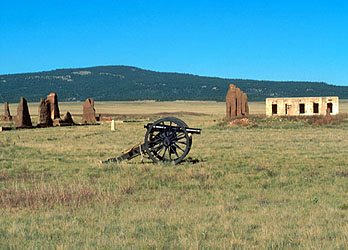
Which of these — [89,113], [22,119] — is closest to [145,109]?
[89,113]

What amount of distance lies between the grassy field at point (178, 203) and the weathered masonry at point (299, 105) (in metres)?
32.3

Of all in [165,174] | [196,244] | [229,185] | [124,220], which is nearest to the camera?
[196,244]

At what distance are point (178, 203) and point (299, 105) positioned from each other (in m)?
42.1

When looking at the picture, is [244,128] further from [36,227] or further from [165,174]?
[36,227]

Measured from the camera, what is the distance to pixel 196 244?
607 cm

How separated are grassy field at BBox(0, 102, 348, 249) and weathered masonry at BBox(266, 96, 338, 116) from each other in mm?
32341

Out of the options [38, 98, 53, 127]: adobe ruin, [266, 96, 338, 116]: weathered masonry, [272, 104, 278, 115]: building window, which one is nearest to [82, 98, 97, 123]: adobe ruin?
[38, 98, 53, 127]: adobe ruin

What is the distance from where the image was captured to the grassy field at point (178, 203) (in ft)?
21.4

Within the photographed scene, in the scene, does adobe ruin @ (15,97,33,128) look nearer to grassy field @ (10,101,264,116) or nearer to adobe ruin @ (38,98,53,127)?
adobe ruin @ (38,98,53,127)

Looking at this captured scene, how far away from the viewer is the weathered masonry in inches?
1916

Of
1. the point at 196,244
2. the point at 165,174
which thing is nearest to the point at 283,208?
the point at 196,244

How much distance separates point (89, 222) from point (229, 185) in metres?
4.76

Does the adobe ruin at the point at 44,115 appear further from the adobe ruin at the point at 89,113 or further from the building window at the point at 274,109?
the building window at the point at 274,109

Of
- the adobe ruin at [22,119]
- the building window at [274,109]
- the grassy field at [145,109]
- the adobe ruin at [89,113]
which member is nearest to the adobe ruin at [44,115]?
the adobe ruin at [22,119]
